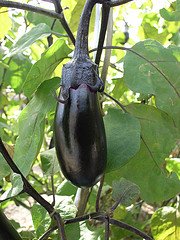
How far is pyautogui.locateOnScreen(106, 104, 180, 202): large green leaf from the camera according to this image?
0.78 metres

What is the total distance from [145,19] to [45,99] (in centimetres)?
59

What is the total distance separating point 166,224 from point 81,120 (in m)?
0.41

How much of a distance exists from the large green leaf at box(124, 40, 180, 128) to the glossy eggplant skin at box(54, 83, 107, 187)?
7.0 inches

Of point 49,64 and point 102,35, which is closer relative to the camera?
point 102,35

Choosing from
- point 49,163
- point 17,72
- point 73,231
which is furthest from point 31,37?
point 17,72

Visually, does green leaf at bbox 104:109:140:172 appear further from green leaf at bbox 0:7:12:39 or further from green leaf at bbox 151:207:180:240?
green leaf at bbox 0:7:12:39

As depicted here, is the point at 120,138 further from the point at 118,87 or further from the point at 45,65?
the point at 118,87

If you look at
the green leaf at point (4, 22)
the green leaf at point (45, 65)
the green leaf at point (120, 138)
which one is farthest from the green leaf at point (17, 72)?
the green leaf at point (120, 138)

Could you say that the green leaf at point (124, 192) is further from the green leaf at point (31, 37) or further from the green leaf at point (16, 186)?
the green leaf at point (31, 37)

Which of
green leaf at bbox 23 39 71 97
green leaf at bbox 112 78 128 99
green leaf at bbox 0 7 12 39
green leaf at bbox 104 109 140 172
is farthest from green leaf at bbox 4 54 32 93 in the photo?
green leaf at bbox 104 109 140 172

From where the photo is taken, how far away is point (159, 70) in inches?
29.5

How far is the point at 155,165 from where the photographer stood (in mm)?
811

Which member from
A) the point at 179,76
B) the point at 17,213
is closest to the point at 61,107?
the point at 179,76

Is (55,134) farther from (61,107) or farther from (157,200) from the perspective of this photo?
(157,200)
